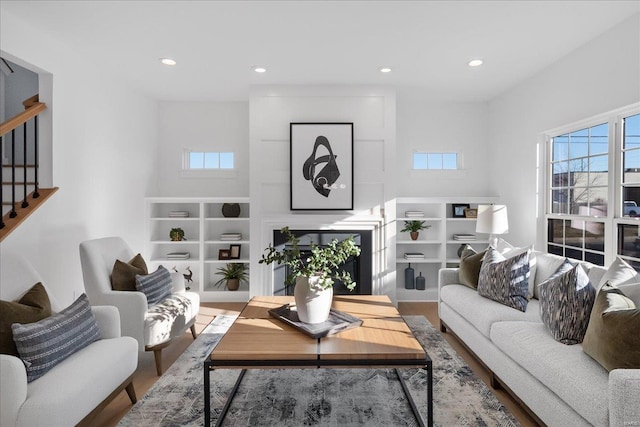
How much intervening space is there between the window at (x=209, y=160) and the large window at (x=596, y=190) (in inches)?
156

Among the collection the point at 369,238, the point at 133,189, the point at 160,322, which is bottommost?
the point at 160,322

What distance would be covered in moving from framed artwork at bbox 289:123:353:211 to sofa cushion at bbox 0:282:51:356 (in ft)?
9.03

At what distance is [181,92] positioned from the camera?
4895 millimetres

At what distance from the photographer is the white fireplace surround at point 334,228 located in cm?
459

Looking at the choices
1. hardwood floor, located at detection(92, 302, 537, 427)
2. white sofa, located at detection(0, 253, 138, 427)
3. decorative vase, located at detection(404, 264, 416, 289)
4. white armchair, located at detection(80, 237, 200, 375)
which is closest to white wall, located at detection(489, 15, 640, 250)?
decorative vase, located at detection(404, 264, 416, 289)

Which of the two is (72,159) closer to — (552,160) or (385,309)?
(385,309)

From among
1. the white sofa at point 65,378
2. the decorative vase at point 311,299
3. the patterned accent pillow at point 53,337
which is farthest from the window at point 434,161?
the patterned accent pillow at point 53,337

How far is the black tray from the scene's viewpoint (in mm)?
2311

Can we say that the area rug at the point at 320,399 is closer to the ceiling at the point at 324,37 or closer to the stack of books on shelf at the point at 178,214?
the stack of books on shelf at the point at 178,214

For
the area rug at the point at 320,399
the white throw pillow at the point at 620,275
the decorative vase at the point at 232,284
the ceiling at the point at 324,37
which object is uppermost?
the ceiling at the point at 324,37

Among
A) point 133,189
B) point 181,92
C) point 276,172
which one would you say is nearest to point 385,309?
point 276,172

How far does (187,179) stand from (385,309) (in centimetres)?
362

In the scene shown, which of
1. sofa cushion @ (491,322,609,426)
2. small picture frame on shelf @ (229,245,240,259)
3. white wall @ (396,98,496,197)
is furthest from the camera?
white wall @ (396,98,496,197)

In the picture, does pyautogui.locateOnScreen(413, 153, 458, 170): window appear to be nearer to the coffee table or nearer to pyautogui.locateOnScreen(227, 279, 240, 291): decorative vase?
pyautogui.locateOnScreen(227, 279, 240, 291): decorative vase
